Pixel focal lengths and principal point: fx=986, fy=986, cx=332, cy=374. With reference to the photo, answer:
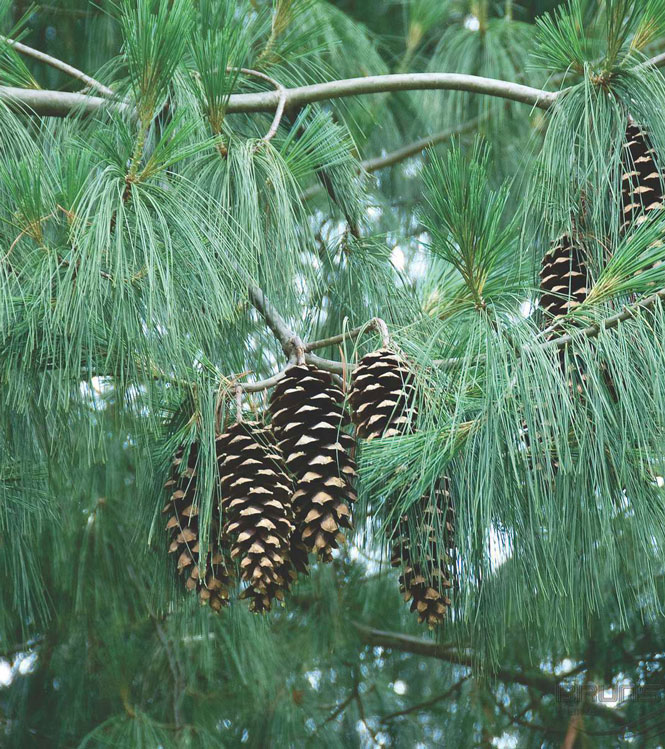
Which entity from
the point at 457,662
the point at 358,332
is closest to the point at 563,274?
the point at 358,332

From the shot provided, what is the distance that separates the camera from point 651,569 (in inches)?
34.8

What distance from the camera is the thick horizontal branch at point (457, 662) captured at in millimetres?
1962

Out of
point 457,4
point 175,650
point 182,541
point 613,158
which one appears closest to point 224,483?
point 182,541

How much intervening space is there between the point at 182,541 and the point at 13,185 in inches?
13.8

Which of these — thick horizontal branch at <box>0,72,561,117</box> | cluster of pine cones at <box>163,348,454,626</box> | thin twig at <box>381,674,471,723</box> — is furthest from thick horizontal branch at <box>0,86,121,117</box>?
thin twig at <box>381,674,471,723</box>

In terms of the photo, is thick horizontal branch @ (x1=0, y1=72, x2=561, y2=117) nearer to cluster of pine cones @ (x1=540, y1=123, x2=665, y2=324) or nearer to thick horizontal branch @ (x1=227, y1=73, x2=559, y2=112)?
thick horizontal branch @ (x1=227, y1=73, x2=559, y2=112)

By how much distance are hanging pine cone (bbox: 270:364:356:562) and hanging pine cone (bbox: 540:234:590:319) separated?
0.78 ft

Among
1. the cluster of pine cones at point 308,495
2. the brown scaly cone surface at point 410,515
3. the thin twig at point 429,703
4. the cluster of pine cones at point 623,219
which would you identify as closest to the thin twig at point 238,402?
the cluster of pine cones at point 308,495

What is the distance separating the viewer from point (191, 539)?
908 millimetres

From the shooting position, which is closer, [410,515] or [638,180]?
[410,515]

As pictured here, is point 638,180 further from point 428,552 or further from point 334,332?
point 334,332

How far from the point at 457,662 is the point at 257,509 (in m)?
1.29

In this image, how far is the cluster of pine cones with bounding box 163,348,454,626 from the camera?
82 cm

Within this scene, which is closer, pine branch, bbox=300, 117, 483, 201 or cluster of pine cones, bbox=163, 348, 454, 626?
cluster of pine cones, bbox=163, 348, 454, 626
